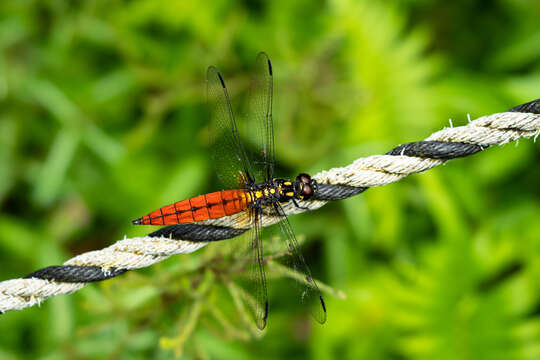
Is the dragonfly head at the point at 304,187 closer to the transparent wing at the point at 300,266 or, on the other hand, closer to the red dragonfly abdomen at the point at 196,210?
the transparent wing at the point at 300,266

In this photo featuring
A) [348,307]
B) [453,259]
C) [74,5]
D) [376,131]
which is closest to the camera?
[453,259]

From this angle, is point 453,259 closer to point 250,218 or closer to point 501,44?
point 250,218

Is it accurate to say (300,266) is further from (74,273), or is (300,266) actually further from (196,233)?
(74,273)

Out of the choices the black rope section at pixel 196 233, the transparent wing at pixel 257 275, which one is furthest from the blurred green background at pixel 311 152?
the black rope section at pixel 196 233

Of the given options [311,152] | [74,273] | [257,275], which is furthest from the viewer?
[311,152]

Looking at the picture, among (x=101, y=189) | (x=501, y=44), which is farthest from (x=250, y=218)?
(x=501, y=44)

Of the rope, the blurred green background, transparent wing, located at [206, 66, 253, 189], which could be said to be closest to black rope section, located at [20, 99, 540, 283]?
the rope

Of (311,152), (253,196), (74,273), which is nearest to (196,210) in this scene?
(253,196)

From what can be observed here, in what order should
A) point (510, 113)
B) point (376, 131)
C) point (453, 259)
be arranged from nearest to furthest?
1. point (510, 113)
2. point (453, 259)
3. point (376, 131)
